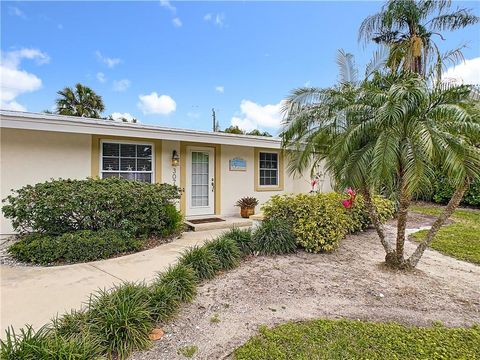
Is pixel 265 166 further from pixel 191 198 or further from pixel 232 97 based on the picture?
pixel 232 97

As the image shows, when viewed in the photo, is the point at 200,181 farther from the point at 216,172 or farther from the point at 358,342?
the point at 358,342

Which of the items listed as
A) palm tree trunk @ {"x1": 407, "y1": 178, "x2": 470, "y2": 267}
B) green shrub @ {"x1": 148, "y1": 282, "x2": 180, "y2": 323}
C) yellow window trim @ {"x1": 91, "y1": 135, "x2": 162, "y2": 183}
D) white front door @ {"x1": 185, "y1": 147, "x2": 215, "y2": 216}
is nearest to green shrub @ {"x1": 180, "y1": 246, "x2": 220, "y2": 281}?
green shrub @ {"x1": 148, "y1": 282, "x2": 180, "y2": 323}

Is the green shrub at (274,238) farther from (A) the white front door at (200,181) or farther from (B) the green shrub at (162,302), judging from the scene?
(A) the white front door at (200,181)

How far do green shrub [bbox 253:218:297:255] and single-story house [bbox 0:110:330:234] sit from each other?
379 centimetres

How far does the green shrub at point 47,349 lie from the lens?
207 centimetres

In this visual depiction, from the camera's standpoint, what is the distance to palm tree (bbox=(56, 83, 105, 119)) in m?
17.2

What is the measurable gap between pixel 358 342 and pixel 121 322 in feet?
7.19

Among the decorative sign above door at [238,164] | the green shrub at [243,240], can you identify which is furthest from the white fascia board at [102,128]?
the green shrub at [243,240]

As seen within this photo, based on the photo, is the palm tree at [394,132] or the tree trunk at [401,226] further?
the tree trunk at [401,226]

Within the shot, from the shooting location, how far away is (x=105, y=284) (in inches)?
152

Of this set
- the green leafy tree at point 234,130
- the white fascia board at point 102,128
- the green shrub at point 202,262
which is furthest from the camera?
the green leafy tree at point 234,130

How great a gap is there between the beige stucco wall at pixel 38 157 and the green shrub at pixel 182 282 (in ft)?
16.4

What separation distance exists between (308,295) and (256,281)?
747 millimetres

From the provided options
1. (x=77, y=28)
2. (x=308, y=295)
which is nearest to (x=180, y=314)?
(x=308, y=295)
